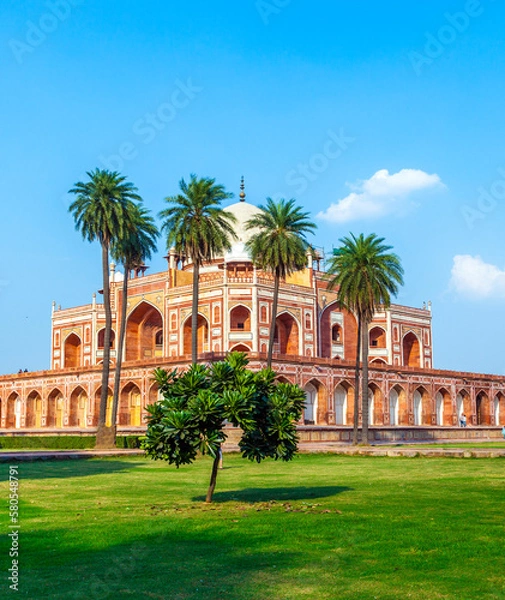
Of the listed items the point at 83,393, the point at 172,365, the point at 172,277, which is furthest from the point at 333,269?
the point at 83,393

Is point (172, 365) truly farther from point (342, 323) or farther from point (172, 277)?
point (342, 323)

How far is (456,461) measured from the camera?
23234mm

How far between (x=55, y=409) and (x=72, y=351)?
8895 mm

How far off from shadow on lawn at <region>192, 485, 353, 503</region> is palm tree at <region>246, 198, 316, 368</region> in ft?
73.1

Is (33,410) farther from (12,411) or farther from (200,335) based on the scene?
(200,335)

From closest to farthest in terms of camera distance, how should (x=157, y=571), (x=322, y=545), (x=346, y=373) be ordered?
(x=157, y=571), (x=322, y=545), (x=346, y=373)

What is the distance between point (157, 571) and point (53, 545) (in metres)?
2.07

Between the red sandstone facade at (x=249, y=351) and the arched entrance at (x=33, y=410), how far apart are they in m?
0.08

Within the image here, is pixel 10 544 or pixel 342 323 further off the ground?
pixel 342 323

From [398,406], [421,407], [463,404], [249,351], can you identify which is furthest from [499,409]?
[249,351]

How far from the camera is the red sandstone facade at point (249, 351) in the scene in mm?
52625

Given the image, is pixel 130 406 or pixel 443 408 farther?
pixel 443 408

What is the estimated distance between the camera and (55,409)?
195 ft

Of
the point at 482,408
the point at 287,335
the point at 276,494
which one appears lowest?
the point at 276,494
